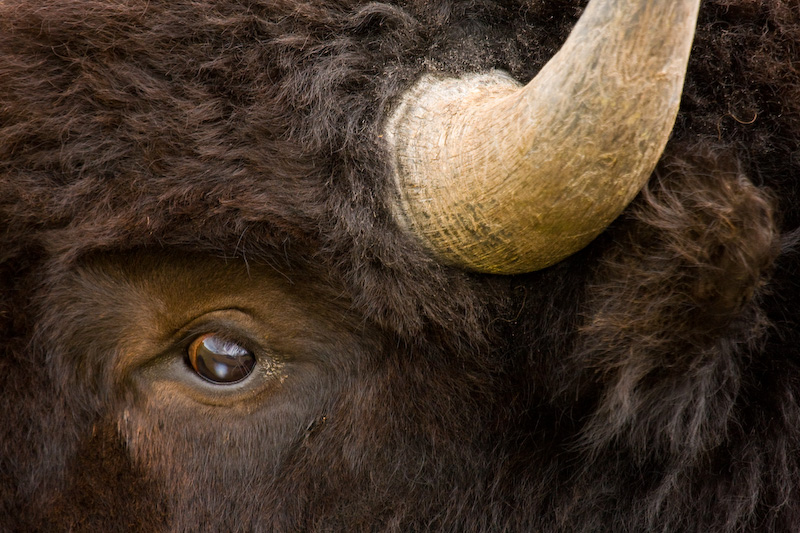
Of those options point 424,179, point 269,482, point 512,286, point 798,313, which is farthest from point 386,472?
point 798,313

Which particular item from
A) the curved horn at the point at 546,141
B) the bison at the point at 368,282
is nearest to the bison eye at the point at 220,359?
the bison at the point at 368,282

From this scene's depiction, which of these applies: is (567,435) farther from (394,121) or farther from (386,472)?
(394,121)

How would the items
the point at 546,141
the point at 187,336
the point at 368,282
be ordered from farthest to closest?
the point at 187,336 < the point at 368,282 < the point at 546,141

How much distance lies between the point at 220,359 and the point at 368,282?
553 millimetres

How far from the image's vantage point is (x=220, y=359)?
222 cm

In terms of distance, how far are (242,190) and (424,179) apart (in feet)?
1.72

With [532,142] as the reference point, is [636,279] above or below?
below

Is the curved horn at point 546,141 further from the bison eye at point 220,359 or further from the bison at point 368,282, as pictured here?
the bison eye at point 220,359

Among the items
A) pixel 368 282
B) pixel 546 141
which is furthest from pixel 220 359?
pixel 546 141

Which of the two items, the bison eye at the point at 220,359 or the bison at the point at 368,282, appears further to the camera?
the bison eye at the point at 220,359

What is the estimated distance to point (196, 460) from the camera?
2.19m

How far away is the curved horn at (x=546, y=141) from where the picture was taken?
4.87 feet

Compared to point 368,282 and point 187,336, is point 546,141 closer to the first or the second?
point 368,282

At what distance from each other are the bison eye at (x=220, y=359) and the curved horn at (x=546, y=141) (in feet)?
2.25
